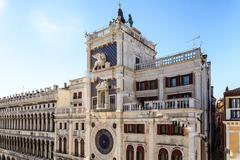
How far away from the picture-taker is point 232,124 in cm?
2189

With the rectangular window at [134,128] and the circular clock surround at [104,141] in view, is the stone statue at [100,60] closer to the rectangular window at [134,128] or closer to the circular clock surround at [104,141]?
the circular clock surround at [104,141]

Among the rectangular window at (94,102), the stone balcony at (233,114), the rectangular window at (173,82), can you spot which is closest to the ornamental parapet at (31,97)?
the rectangular window at (94,102)

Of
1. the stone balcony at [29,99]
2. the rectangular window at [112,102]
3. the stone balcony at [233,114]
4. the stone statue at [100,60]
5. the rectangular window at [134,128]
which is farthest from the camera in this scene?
the stone balcony at [29,99]

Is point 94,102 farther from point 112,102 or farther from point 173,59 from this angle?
point 173,59

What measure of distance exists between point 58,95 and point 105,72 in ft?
37.6

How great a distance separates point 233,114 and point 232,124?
939mm

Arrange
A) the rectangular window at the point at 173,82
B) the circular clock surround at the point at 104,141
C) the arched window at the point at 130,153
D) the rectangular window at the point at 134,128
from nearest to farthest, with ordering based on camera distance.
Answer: the rectangular window at the point at 134,128, the rectangular window at the point at 173,82, the arched window at the point at 130,153, the circular clock surround at the point at 104,141

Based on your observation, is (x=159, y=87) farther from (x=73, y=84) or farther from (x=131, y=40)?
(x=73, y=84)

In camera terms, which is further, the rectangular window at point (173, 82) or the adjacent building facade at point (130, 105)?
the rectangular window at point (173, 82)

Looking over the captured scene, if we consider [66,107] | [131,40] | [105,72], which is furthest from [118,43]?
[66,107]

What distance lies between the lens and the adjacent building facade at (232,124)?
2167cm

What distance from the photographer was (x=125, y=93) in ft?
94.6

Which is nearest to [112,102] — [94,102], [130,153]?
[94,102]

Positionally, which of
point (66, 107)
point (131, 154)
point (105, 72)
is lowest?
point (131, 154)
